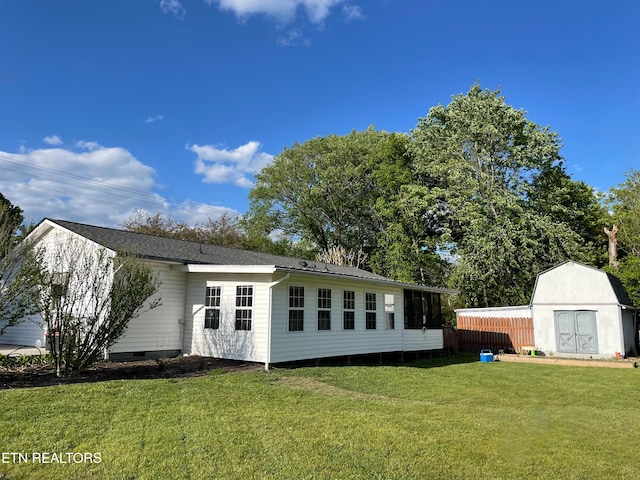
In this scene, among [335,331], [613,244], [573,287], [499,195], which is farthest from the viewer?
[613,244]

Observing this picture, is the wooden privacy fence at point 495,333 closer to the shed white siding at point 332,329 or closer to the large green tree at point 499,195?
the large green tree at point 499,195

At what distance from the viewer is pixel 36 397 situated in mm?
6520

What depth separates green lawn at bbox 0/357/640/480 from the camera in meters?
4.25

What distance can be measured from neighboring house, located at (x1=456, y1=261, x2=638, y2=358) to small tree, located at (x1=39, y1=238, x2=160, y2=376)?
16322mm

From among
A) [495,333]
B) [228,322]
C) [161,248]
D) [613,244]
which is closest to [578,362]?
[495,333]

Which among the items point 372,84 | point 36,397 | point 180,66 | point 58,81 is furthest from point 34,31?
point 372,84

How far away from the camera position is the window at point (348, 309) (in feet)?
44.1

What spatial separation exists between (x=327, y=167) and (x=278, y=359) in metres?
23.9

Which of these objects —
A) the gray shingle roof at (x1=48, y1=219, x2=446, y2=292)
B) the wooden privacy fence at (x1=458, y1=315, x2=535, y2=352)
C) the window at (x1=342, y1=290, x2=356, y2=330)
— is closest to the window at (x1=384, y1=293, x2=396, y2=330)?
the gray shingle roof at (x1=48, y1=219, x2=446, y2=292)

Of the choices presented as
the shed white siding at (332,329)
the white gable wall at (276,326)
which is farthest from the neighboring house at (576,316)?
the white gable wall at (276,326)

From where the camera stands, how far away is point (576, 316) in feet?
58.0

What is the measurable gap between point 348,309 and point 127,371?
6.69m

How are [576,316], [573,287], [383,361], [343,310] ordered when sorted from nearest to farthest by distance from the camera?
[343,310] < [383,361] < [576,316] < [573,287]

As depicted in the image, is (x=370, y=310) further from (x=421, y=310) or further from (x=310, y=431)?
(x=310, y=431)
